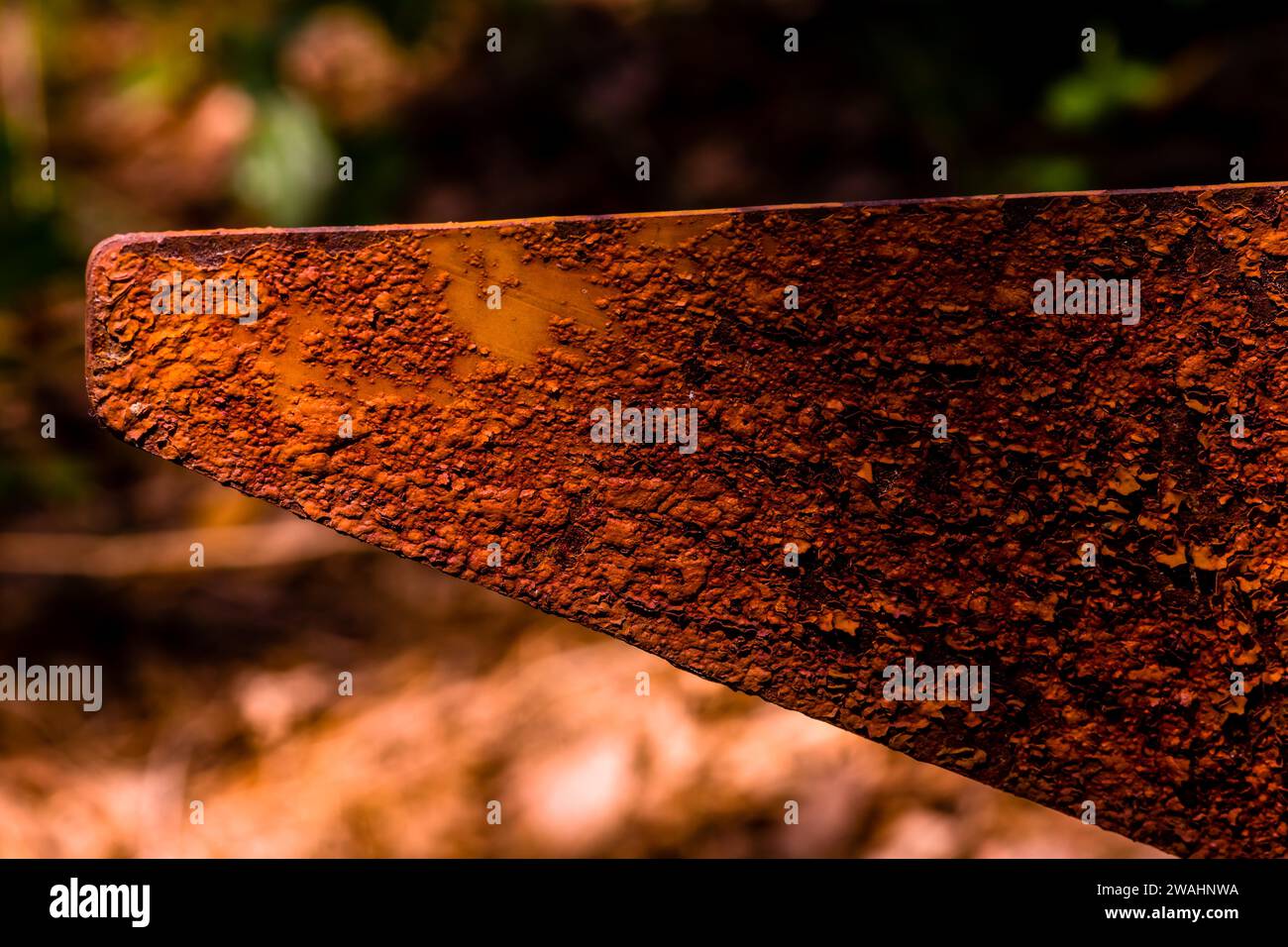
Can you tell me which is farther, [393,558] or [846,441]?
[393,558]

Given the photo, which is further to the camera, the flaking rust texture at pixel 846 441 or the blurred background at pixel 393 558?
the blurred background at pixel 393 558

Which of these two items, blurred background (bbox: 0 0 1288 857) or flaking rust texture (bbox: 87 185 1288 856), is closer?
flaking rust texture (bbox: 87 185 1288 856)

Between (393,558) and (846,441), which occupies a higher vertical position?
(846,441)

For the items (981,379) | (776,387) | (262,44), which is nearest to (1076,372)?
(981,379)

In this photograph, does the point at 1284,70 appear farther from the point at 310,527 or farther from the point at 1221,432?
the point at 310,527
